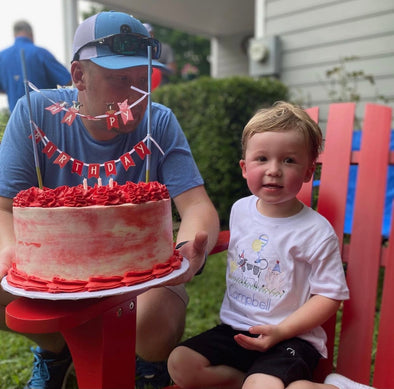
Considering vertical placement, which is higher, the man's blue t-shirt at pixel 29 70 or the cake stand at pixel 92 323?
the man's blue t-shirt at pixel 29 70

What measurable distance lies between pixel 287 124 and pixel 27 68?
0.74m

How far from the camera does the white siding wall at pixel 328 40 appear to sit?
12.0 feet

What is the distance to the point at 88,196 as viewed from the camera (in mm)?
1032

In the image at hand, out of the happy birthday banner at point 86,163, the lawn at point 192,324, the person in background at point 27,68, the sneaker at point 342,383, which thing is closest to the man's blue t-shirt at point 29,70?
the person in background at point 27,68

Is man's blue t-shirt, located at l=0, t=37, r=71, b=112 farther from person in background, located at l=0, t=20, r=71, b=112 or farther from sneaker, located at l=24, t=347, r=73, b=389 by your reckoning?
sneaker, located at l=24, t=347, r=73, b=389

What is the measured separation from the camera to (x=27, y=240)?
1038 mm

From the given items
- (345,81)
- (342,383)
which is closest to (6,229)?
(342,383)

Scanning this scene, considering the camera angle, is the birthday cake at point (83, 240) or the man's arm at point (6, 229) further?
the man's arm at point (6, 229)

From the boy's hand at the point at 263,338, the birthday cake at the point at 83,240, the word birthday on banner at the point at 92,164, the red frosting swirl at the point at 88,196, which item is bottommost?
the boy's hand at the point at 263,338

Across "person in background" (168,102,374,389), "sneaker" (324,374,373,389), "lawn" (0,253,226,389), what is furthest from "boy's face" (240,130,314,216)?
"lawn" (0,253,226,389)

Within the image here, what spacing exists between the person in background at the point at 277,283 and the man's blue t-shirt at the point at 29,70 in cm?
58

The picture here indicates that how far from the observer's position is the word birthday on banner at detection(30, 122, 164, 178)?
121cm

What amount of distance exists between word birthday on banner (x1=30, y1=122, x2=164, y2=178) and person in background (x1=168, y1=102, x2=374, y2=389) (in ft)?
1.01

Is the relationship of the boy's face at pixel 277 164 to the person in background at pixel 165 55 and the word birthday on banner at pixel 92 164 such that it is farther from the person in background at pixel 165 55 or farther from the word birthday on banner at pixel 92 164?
the person in background at pixel 165 55
